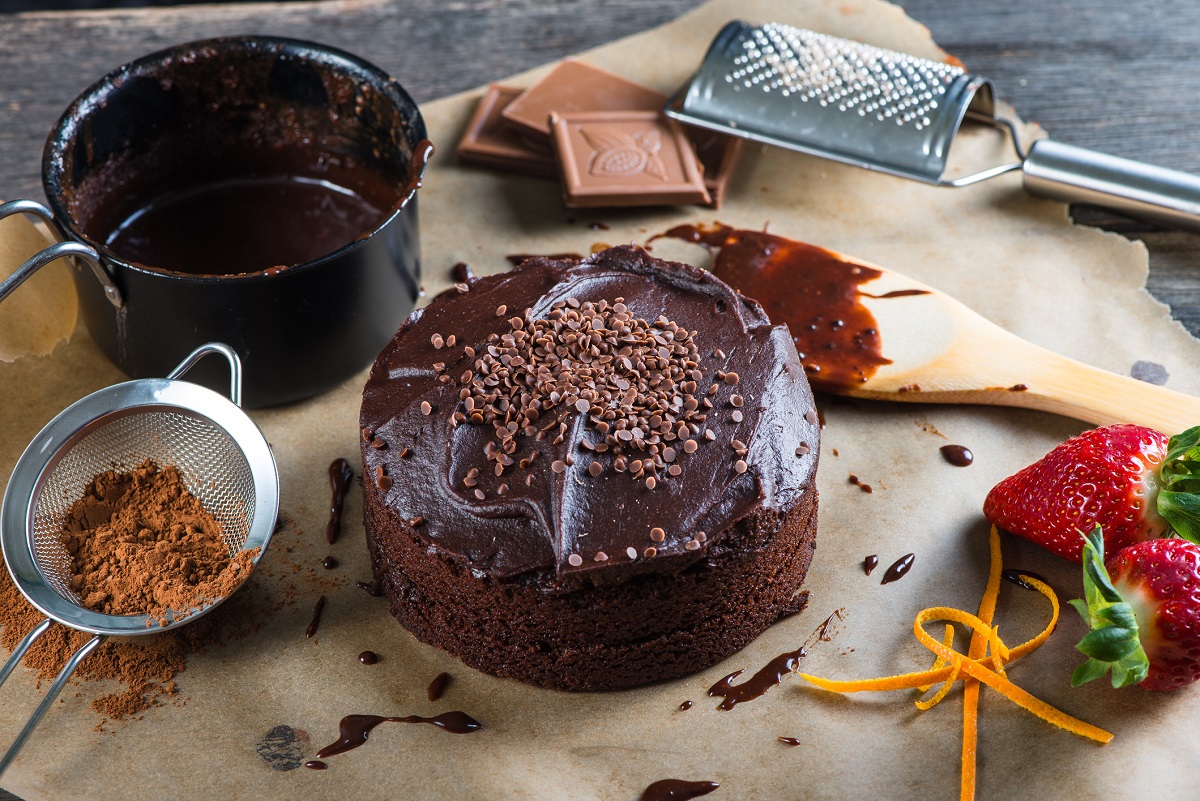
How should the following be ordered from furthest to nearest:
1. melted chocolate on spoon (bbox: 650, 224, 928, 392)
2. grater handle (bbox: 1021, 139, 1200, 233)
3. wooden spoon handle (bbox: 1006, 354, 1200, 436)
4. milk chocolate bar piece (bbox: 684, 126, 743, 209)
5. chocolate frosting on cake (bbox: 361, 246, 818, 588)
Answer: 1. milk chocolate bar piece (bbox: 684, 126, 743, 209)
2. grater handle (bbox: 1021, 139, 1200, 233)
3. melted chocolate on spoon (bbox: 650, 224, 928, 392)
4. wooden spoon handle (bbox: 1006, 354, 1200, 436)
5. chocolate frosting on cake (bbox: 361, 246, 818, 588)

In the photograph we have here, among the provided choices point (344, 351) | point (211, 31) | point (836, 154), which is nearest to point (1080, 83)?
point (836, 154)

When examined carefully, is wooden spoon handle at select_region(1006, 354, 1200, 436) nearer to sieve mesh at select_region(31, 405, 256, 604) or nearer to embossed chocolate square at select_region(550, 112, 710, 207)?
embossed chocolate square at select_region(550, 112, 710, 207)

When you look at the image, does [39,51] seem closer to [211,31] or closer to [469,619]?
[211,31]

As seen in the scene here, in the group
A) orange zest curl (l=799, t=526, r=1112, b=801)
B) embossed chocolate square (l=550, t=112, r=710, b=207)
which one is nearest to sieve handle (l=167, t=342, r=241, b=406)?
embossed chocolate square (l=550, t=112, r=710, b=207)

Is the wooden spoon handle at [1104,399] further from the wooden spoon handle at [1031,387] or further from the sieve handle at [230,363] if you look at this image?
the sieve handle at [230,363]

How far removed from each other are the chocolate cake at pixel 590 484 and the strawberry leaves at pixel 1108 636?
2.18ft

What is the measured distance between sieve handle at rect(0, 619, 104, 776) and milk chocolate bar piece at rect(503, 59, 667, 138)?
7.73 ft

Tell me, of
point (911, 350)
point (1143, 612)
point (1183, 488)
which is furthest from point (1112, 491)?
point (911, 350)

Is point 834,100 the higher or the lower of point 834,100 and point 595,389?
the higher

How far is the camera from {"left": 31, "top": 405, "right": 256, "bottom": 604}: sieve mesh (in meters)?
2.76

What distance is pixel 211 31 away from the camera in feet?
14.9

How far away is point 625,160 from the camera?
3869 millimetres

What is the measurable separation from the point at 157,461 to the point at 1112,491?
2.43 metres

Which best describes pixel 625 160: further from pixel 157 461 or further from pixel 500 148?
pixel 157 461
